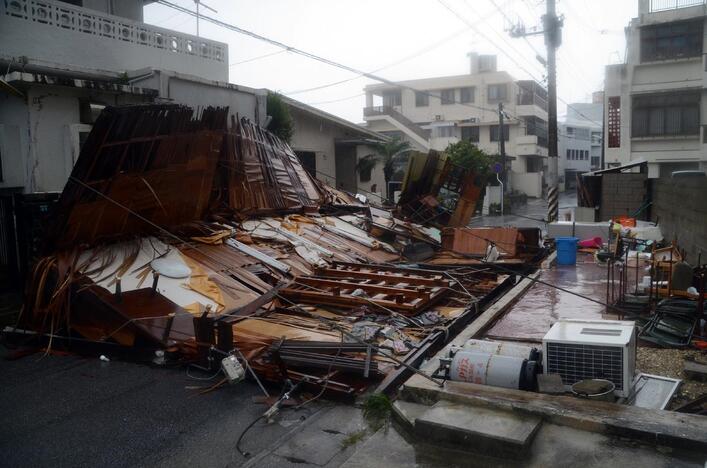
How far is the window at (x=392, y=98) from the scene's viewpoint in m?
49.0

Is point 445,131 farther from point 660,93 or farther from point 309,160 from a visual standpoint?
point 309,160

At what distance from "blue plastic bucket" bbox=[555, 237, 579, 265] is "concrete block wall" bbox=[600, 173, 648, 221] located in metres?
6.41

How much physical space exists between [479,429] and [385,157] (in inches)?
836

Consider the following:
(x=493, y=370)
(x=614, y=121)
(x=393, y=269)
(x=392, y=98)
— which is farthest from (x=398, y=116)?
(x=493, y=370)

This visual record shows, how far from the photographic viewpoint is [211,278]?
7965 millimetres

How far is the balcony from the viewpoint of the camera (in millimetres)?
11609

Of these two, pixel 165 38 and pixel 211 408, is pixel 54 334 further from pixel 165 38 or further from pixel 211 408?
pixel 165 38

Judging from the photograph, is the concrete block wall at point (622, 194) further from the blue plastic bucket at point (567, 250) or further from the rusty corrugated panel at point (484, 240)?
the rusty corrugated panel at point (484, 240)

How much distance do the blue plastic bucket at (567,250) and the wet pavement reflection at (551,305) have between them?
53 cm

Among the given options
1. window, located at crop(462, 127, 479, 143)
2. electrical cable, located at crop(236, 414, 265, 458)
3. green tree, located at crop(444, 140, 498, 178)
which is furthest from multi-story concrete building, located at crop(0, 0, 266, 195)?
window, located at crop(462, 127, 479, 143)

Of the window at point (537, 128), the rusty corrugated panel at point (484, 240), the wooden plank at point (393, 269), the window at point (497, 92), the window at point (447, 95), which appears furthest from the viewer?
the window at point (447, 95)

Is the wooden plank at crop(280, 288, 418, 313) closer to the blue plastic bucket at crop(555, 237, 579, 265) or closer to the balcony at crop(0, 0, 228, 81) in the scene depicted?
the blue plastic bucket at crop(555, 237, 579, 265)

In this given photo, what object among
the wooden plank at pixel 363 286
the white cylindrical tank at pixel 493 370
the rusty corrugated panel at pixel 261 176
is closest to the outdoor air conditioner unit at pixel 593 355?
the white cylindrical tank at pixel 493 370

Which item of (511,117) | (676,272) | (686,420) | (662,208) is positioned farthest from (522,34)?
(511,117)
